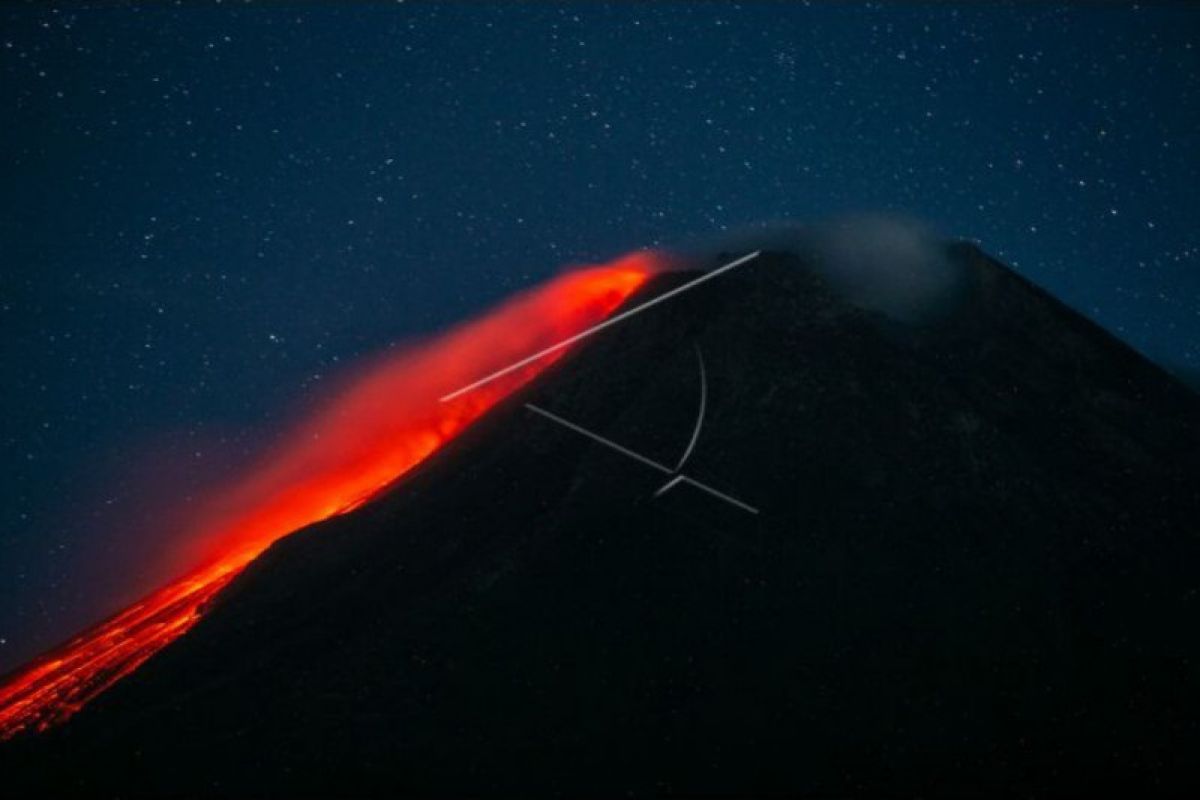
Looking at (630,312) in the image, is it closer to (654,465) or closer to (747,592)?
(654,465)

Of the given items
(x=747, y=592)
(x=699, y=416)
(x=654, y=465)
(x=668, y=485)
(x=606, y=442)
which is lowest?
(x=747, y=592)

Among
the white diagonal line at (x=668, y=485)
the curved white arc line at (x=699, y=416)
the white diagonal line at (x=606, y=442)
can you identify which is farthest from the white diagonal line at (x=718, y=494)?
the white diagonal line at (x=606, y=442)

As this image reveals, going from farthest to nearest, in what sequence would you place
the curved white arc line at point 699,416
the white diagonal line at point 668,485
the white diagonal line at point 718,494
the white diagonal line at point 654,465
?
the curved white arc line at point 699,416
the white diagonal line at point 668,485
the white diagonal line at point 654,465
the white diagonal line at point 718,494

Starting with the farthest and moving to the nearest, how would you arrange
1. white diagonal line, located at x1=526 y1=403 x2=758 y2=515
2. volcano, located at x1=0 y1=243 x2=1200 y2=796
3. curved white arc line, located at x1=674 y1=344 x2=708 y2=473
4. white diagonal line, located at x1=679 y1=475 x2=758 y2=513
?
curved white arc line, located at x1=674 y1=344 x2=708 y2=473 < white diagonal line, located at x1=526 y1=403 x2=758 y2=515 < white diagonal line, located at x1=679 y1=475 x2=758 y2=513 < volcano, located at x1=0 y1=243 x2=1200 y2=796

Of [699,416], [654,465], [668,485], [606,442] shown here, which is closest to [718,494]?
[668,485]

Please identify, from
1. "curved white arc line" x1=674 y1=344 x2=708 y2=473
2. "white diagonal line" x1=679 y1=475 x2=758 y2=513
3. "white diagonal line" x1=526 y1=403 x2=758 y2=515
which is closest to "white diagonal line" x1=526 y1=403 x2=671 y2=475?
"white diagonal line" x1=526 y1=403 x2=758 y2=515

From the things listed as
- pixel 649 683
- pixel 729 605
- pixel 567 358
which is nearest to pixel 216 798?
pixel 649 683

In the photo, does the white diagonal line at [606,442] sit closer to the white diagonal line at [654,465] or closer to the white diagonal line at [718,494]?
the white diagonal line at [654,465]

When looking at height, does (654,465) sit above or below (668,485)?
above

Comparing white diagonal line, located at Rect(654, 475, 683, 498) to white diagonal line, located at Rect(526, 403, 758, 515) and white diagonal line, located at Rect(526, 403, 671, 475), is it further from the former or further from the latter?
white diagonal line, located at Rect(526, 403, 671, 475)
